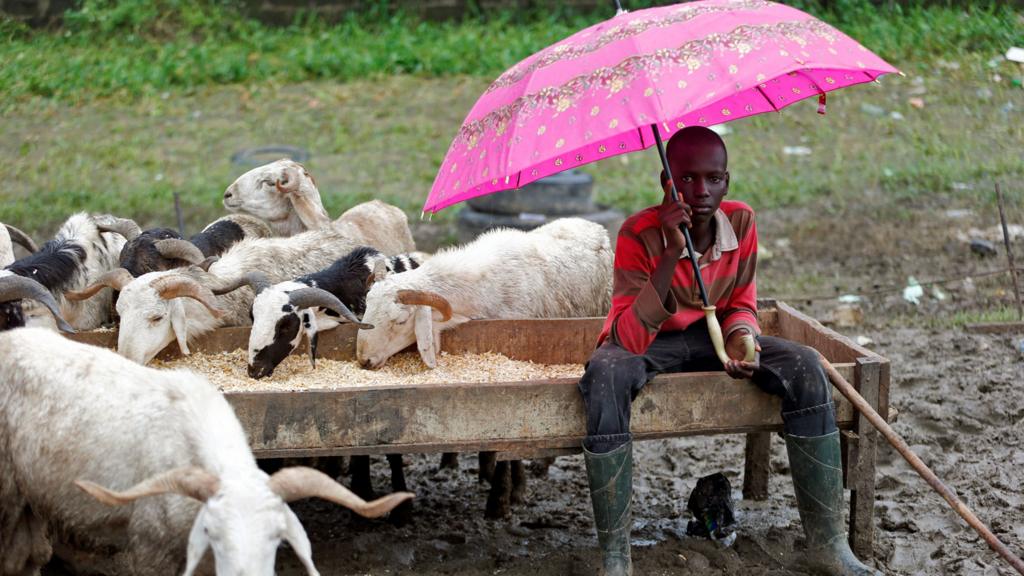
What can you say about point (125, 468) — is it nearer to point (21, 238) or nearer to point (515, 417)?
point (515, 417)

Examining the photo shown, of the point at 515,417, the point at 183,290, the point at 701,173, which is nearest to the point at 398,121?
the point at 183,290

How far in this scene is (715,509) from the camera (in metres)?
5.48

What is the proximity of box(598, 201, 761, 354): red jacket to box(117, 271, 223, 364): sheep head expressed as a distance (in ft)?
7.15

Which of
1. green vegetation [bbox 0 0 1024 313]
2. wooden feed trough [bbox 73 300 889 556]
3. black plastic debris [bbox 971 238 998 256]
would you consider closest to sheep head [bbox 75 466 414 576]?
wooden feed trough [bbox 73 300 889 556]

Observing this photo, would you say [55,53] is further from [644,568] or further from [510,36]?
[644,568]

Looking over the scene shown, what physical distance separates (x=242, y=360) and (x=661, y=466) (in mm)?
2464

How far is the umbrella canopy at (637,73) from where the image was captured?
14.0 ft

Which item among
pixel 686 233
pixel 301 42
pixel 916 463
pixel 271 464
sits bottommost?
pixel 271 464

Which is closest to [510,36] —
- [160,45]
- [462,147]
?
[160,45]

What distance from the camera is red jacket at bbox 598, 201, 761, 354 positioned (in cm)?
A: 514

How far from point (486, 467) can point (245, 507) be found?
9.17 ft

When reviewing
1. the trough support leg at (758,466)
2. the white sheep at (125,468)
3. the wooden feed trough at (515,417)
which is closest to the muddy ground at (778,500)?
the trough support leg at (758,466)

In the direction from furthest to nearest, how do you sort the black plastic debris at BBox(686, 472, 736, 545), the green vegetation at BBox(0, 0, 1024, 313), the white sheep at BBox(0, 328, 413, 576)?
the green vegetation at BBox(0, 0, 1024, 313) < the black plastic debris at BBox(686, 472, 736, 545) < the white sheep at BBox(0, 328, 413, 576)

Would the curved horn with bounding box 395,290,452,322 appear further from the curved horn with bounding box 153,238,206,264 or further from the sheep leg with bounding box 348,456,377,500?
the curved horn with bounding box 153,238,206,264
